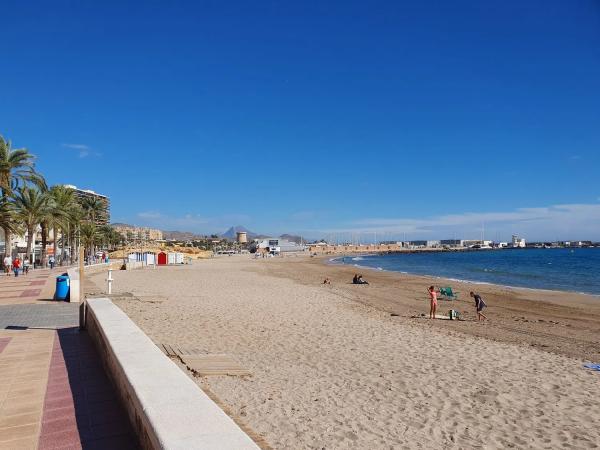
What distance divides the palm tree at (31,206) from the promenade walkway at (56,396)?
1180 inches

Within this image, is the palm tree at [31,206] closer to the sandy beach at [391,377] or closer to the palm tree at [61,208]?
the palm tree at [61,208]

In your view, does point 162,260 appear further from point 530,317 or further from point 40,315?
point 530,317

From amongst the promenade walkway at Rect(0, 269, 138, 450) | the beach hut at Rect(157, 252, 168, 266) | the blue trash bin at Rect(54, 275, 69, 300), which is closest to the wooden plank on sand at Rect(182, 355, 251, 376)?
the promenade walkway at Rect(0, 269, 138, 450)

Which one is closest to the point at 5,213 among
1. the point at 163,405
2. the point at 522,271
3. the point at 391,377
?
the point at 391,377

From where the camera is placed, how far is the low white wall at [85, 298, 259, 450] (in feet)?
7.73

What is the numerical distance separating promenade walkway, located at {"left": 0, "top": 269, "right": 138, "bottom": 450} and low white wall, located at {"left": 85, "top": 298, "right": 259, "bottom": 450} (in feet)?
0.64

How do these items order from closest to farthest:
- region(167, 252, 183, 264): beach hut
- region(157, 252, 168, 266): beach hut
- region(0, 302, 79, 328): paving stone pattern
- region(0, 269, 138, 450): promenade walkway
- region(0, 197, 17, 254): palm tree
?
region(0, 269, 138, 450): promenade walkway
region(0, 302, 79, 328): paving stone pattern
region(0, 197, 17, 254): palm tree
region(157, 252, 168, 266): beach hut
region(167, 252, 183, 264): beach hut

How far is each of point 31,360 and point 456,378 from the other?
21.0 ft

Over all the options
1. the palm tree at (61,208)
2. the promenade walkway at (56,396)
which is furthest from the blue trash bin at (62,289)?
the palm tree at (61,208)

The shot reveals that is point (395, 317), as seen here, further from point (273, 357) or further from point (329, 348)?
point (273, 357)

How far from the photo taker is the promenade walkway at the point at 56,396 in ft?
11.6

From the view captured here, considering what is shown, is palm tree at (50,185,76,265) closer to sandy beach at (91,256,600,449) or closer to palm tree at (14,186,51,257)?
palm tree at (14,186,51,257)

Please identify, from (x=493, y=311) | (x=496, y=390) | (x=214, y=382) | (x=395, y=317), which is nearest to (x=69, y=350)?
(x=214, y=382)

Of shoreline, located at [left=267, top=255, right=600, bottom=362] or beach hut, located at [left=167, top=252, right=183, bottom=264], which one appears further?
beach hut, located at [left=167, top=252, right=183, bottom=264]
